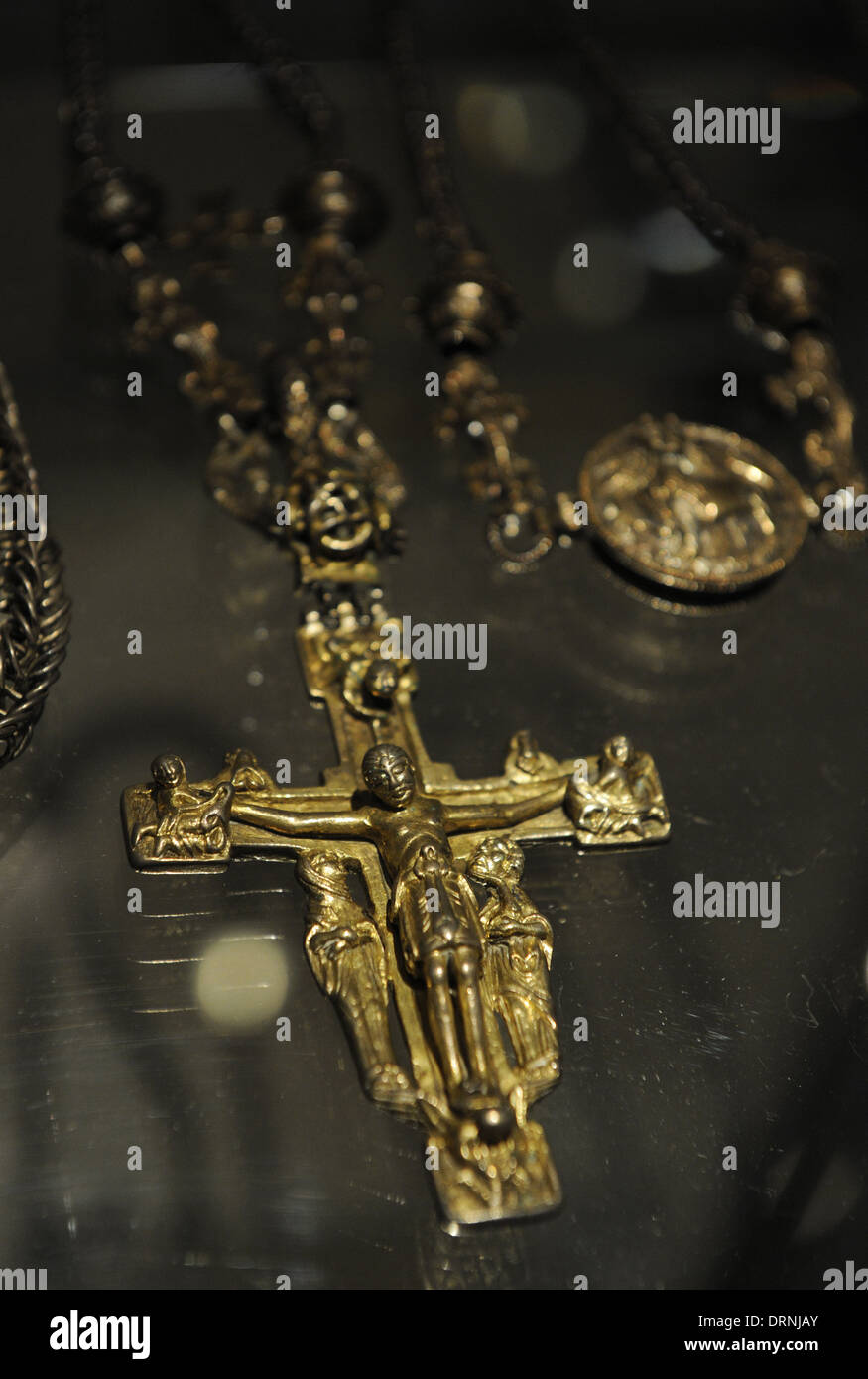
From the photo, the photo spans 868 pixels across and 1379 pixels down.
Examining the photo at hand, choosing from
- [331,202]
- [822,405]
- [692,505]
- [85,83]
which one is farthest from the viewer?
[85,83]

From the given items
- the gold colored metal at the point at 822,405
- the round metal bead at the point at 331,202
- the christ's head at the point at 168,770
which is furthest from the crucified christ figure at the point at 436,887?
the round metal bead at the point at 331,202

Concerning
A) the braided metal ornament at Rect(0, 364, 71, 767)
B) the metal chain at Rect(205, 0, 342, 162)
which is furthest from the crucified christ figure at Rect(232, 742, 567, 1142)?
the metal chain at Rect(205, 0, 342, 162)

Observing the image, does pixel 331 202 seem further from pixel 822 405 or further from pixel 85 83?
pixel 822 405

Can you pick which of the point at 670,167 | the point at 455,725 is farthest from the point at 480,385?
the point at 670,167

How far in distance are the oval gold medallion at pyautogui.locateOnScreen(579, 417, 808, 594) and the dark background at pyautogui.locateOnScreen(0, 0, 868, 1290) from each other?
0.10 m

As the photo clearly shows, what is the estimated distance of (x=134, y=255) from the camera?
421 cm

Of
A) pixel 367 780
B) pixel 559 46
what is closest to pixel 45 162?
pixel 559 46

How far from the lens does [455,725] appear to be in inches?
129

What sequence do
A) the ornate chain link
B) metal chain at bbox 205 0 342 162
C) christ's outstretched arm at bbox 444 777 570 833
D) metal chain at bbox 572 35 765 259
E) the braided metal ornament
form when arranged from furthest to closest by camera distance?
1. metal chain at bbox 205 0 342 162
2. metal chain at bbox 572 35 765 259
3. the ornate chain link
4. the braided metal ornament
5. christ's outstretched arm at bbox 444 777 570 833

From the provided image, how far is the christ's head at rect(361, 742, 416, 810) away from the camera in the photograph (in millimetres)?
2871

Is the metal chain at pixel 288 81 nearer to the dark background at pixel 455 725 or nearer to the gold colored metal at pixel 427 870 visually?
the dark background at pixel 455 725

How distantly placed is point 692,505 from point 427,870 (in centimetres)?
146

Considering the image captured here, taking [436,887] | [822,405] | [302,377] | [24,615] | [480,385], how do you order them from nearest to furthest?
[436,887]
[24,615]
[302,377]
[480,385]
[822,405]

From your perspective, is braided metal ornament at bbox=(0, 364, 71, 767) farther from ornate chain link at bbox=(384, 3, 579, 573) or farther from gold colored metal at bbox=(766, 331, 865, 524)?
gold colored metal at bbox=(766, 331, 865, 524)
